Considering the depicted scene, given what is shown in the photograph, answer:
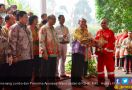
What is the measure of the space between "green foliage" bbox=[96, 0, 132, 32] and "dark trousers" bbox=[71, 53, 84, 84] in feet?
14.8

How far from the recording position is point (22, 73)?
583cm

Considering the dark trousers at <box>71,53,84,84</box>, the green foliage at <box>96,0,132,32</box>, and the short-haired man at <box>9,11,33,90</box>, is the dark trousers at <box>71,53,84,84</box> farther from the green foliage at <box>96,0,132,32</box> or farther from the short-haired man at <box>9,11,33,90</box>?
the green foliage at <box>96,0,132,32</box>

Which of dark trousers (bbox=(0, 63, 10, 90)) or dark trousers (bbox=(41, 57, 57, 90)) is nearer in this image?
dark trousers (bbox=(0, 63, 10, 90))

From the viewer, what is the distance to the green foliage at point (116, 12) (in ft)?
39.2

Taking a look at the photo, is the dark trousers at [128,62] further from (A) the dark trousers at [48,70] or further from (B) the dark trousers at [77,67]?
(A) the dark trousers at [48,70]

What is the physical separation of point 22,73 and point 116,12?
24.2ft

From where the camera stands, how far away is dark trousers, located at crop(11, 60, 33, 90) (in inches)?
228

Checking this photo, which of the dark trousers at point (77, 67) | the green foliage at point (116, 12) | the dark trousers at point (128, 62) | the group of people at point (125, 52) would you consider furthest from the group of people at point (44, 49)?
the green foliage at point (116, 12)

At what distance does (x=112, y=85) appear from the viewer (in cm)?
709

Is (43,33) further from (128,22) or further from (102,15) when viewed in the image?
(102,15)

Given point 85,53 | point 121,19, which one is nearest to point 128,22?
point 121,19

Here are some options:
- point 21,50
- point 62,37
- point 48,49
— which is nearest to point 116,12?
point 62,37

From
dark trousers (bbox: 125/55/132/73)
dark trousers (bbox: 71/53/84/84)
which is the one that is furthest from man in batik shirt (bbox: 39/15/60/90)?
dark trousers (bbox: 125/55/132/73)

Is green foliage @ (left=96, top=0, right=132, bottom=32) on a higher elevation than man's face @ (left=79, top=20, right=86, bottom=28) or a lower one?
higher
